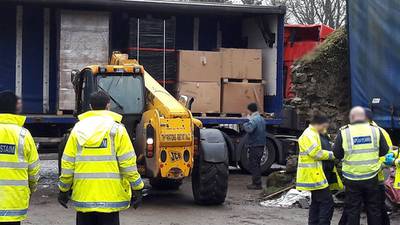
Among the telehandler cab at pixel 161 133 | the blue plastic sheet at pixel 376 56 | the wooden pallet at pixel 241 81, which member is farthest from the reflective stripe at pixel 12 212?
the wooden pallet at pixel 241 81

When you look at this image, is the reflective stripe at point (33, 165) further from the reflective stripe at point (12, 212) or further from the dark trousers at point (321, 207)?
the dark trousers at point (321, 207)

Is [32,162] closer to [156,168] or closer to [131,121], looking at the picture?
[156,168]

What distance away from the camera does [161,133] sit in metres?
10.2

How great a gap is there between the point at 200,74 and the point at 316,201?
6707 mm

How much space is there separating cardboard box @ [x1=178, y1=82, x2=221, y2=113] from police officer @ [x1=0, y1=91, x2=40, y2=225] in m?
8.42

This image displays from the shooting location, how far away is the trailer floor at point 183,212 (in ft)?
31.6

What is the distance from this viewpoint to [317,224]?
8180 millimetres

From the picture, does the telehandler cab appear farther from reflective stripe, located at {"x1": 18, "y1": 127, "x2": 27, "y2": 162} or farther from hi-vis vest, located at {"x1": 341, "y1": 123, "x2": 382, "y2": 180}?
reflective stripe, located at {"x1": 18, "y1": 127, "x2": 27, "y2": 162}

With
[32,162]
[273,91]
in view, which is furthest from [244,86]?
[32,162]

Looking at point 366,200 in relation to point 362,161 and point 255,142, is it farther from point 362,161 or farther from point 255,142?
point 255,142

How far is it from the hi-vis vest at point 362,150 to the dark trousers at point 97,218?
10.5 ft

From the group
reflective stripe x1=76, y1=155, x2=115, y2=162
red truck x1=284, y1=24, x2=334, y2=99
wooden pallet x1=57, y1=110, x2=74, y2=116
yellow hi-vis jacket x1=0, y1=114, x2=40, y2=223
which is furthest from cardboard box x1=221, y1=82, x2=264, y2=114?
yellow hi-vis jacket x1=0, y1=114, x2=40, y2=223

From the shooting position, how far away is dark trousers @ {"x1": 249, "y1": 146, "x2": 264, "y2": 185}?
13.1 m

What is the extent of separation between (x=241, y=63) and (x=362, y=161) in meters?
7.24
